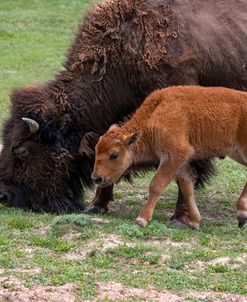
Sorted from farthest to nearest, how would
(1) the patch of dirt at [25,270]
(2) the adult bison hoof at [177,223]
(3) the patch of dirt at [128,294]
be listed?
(2) the adult bison hoof at [177,223] → (1) the patch of dirt at [25,270] → (3) the patch of dirt at [128,294]

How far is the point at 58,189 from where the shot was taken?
29.8 ft

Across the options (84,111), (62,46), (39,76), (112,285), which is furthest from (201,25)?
(62,46)

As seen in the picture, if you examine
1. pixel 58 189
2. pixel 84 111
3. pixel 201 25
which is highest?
pixel 201 25

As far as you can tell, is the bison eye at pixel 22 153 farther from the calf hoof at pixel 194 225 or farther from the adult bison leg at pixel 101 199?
A: the calf hoof at pixel 194 225

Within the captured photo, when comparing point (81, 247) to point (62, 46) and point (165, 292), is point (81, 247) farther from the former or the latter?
point (62, 46)

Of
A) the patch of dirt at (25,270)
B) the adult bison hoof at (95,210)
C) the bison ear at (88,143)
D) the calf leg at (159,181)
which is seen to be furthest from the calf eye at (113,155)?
the patch of dirt at (25,270)

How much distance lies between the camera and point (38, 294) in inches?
248

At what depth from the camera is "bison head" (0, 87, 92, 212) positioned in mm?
8977

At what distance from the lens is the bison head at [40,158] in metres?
8.98

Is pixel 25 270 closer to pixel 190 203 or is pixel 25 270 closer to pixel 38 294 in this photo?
pixel 38 294

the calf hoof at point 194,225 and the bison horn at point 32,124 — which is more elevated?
the bison horn at point 32,124

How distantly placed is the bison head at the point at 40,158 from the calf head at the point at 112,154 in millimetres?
947

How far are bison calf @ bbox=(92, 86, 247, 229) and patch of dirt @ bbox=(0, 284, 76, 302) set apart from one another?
1.88m

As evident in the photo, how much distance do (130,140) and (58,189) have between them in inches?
50.1
